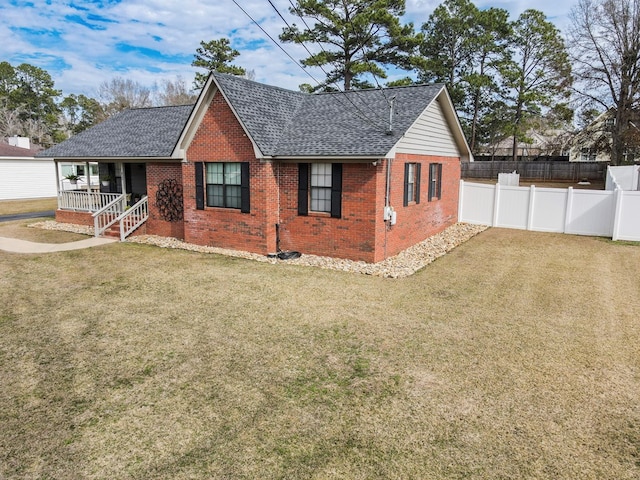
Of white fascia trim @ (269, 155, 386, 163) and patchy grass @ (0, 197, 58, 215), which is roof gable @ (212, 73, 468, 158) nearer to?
white fascia trim @ (269, 155, 386, 163)

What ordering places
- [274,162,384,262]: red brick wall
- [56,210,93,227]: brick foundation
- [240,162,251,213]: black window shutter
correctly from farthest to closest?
1. [56,210,93,227]: brick foundation
2. [240,162,251,213]: black window shutter
3. [274,162,384,262]: red brick wall

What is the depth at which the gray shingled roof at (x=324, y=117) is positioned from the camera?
1214cm

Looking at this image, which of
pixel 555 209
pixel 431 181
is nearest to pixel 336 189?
pixel 431 181

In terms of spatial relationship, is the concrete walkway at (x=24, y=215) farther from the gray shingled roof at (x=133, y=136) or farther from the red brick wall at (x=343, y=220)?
the red brick wall at (x=343, y=220)

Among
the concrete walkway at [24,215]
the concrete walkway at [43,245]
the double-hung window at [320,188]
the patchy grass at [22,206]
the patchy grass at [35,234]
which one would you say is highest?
the double-hung window at [320,188]

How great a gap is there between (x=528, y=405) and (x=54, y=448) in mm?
5250

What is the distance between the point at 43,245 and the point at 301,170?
9324 millimetres

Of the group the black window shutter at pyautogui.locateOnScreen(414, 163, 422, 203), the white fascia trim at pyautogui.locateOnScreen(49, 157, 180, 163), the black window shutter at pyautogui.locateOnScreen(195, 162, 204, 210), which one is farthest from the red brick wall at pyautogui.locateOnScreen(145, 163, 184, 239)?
the black window shutter at pyautogui.locateOnScreen(414, 163, 422, 203)

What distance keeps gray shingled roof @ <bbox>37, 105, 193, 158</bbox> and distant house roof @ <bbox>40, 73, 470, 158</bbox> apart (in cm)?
7

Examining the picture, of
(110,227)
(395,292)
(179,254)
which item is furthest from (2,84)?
(395,292)

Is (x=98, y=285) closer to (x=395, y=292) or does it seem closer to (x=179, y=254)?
(x=179, y=254)

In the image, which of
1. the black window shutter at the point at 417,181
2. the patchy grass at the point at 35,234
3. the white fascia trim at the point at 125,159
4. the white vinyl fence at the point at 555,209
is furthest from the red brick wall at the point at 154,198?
the white vinyl fence at the point at 555,209

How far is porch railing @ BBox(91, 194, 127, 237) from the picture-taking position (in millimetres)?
16328

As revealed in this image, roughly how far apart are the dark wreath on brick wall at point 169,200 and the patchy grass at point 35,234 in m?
3.28
